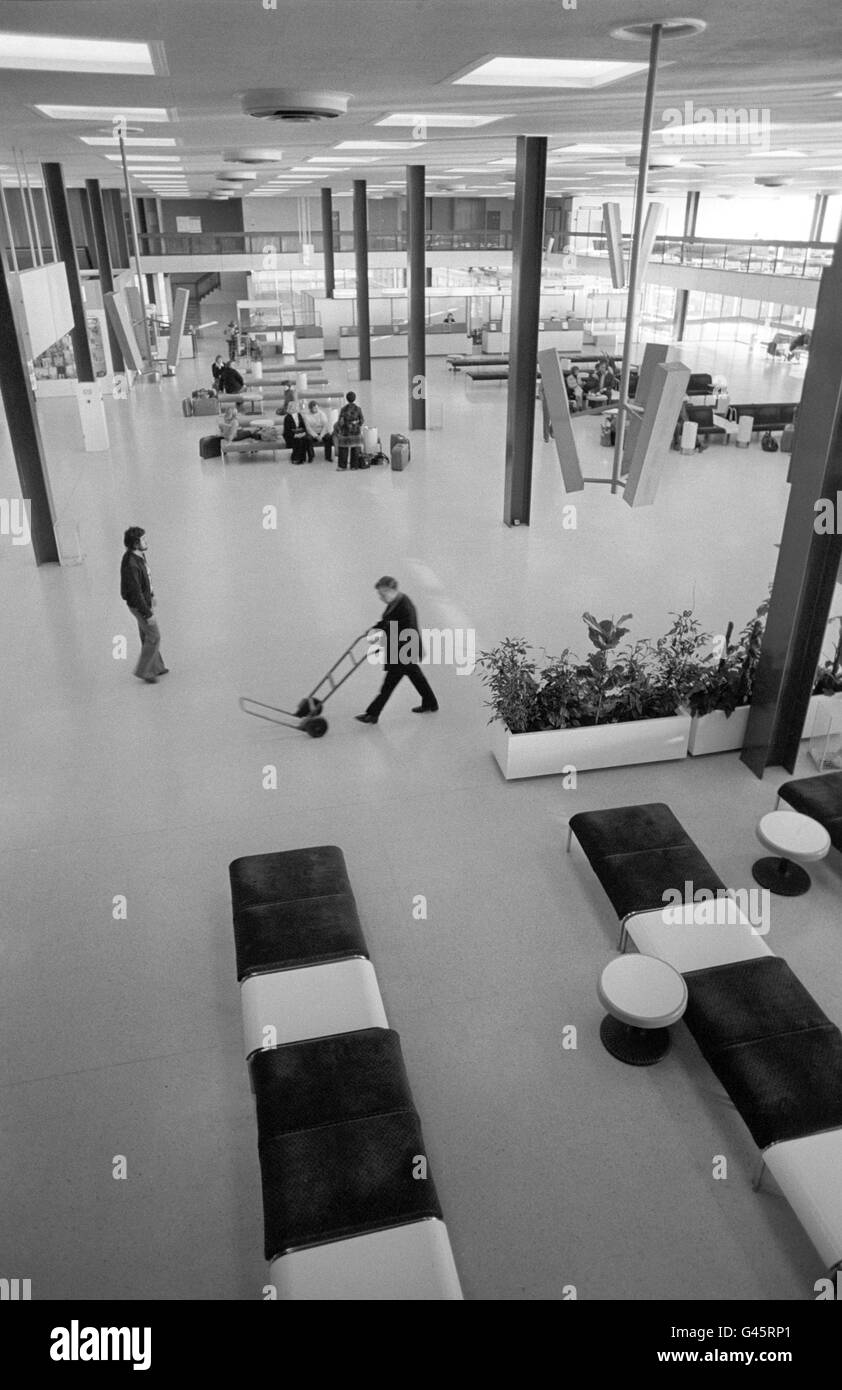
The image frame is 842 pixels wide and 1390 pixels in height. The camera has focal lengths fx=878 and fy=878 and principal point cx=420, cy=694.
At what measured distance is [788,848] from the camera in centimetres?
591

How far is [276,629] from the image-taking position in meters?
10.2

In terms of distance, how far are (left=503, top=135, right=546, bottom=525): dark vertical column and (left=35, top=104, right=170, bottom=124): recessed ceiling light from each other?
4.96m

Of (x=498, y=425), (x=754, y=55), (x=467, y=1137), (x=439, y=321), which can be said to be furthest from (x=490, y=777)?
(x=439, y=321)

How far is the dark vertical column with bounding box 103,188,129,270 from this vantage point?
29328mm

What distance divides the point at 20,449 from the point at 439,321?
2799 centimetres

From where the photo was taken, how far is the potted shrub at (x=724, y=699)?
7.66 metres

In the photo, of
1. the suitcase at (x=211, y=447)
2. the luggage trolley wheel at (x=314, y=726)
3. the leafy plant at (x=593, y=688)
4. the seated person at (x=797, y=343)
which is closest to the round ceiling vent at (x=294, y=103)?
the leafy plant at (x=593, y=688)

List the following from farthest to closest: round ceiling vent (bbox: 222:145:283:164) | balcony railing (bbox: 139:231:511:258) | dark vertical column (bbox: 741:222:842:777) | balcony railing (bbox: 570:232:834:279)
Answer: balcony railing (bbox: 139:231:511:258)
balcony railing (bbox: 570:232:834:279)
round ceiling vent (bbox: 222:145:283:164)
dark vertical column (bbox: 741:222:842:777)

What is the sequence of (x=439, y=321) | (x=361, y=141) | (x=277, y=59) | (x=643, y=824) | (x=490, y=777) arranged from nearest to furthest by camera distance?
(x=277, y=59), (x=643, y=824), (x=490, y=777), (x=361, y=141), (x=439, y=321)

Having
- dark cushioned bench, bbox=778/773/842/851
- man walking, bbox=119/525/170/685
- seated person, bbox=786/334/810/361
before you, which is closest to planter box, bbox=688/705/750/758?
dark cushioned bench, bbox=778/773/842/851

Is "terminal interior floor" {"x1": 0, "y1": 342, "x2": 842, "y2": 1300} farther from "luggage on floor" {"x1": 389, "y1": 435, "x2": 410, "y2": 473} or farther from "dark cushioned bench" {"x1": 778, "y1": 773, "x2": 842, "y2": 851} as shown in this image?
"luggage on floor" {"x1": 389, "y1": 435, "x2": 410, "y2": 473}

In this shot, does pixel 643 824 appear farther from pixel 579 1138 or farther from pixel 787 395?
pixel 787 395

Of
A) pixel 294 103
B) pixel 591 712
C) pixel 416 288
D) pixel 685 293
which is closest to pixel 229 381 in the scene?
pixel 416 288

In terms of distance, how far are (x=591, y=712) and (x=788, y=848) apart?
2.13 metres
